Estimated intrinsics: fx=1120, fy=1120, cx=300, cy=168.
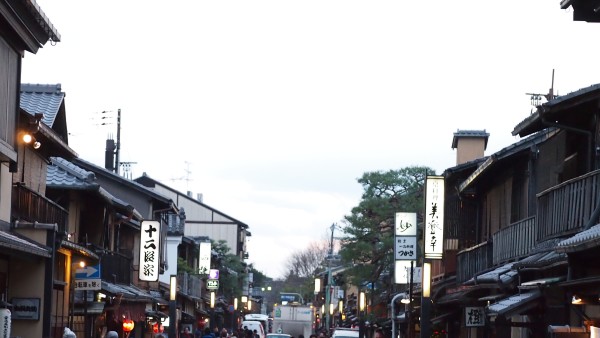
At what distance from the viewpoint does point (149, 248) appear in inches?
1700

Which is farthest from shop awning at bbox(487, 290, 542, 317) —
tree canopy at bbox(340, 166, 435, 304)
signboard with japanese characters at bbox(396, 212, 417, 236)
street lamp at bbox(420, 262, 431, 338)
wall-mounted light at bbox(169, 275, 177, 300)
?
tree canopy at bbox(340, 166, 435, 304)

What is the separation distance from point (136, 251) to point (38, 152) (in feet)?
74.8

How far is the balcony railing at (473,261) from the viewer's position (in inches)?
1271

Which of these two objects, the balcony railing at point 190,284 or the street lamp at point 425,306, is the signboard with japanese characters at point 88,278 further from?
the balcony railing at point 190,284

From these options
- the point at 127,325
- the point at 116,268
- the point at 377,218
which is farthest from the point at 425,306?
the point at 377,218

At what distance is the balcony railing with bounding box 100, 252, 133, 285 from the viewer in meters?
39.8

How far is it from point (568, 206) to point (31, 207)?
13.0 meters

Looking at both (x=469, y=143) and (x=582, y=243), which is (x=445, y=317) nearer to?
(x=469, y=143)

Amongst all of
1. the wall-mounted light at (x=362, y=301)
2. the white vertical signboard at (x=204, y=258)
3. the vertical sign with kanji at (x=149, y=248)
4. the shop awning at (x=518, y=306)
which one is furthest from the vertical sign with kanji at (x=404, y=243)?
the white vertical signboard at (x=204, y=258)

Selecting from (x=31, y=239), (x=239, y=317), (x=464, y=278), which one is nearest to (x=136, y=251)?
(x=464, y=278)

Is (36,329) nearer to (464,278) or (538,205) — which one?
(538,205)

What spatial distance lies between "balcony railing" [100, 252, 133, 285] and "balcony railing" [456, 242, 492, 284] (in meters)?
12.2

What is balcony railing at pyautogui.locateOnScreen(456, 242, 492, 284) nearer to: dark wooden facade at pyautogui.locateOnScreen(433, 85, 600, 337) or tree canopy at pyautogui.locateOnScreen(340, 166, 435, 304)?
dark wooden facade at pyautogui.locateOnScreen(433, 85, 600, 337)

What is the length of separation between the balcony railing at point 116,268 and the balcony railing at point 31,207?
31.3 feet
